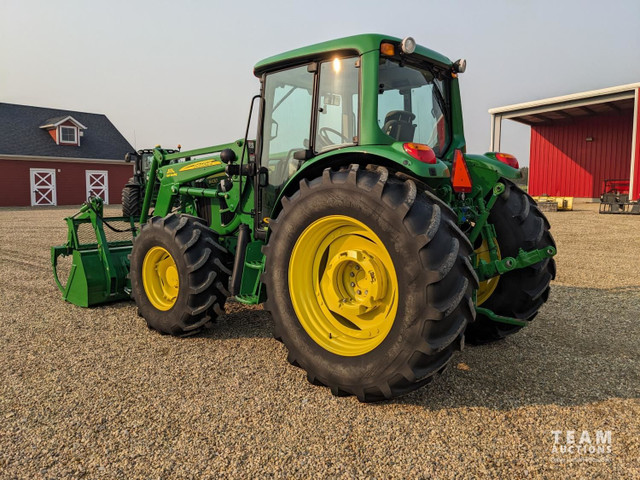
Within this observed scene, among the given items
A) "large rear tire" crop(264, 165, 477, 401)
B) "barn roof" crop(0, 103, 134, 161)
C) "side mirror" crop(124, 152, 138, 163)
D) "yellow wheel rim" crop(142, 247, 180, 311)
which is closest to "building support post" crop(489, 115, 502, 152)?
"side mirror" crop(124, 152, 138, 163)

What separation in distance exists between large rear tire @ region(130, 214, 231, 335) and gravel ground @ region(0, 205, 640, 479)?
21 centimetres

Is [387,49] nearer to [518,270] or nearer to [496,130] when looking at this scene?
[518,270]

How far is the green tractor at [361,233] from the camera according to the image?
268cm

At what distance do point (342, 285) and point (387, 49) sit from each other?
1643 mm

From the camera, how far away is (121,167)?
2998 cm

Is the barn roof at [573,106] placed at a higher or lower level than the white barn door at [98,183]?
higher

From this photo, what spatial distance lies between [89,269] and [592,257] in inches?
318

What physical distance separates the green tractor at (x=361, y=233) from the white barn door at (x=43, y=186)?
26.4 meters

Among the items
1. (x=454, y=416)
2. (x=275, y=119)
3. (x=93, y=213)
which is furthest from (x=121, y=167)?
(x=454, y=416)

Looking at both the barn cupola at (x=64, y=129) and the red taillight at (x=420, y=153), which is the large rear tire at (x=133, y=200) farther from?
the barn cupola at (x=64, y=129)

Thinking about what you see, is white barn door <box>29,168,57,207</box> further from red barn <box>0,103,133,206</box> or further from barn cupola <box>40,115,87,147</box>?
barn cupola <box>40,115,87,147</box>

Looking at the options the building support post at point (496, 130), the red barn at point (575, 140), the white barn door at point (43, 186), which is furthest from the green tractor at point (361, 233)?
the white barn door at point (43, 186)

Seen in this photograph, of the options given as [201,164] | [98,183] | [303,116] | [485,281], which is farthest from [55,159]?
[485,281]

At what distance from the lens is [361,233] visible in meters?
3.11
